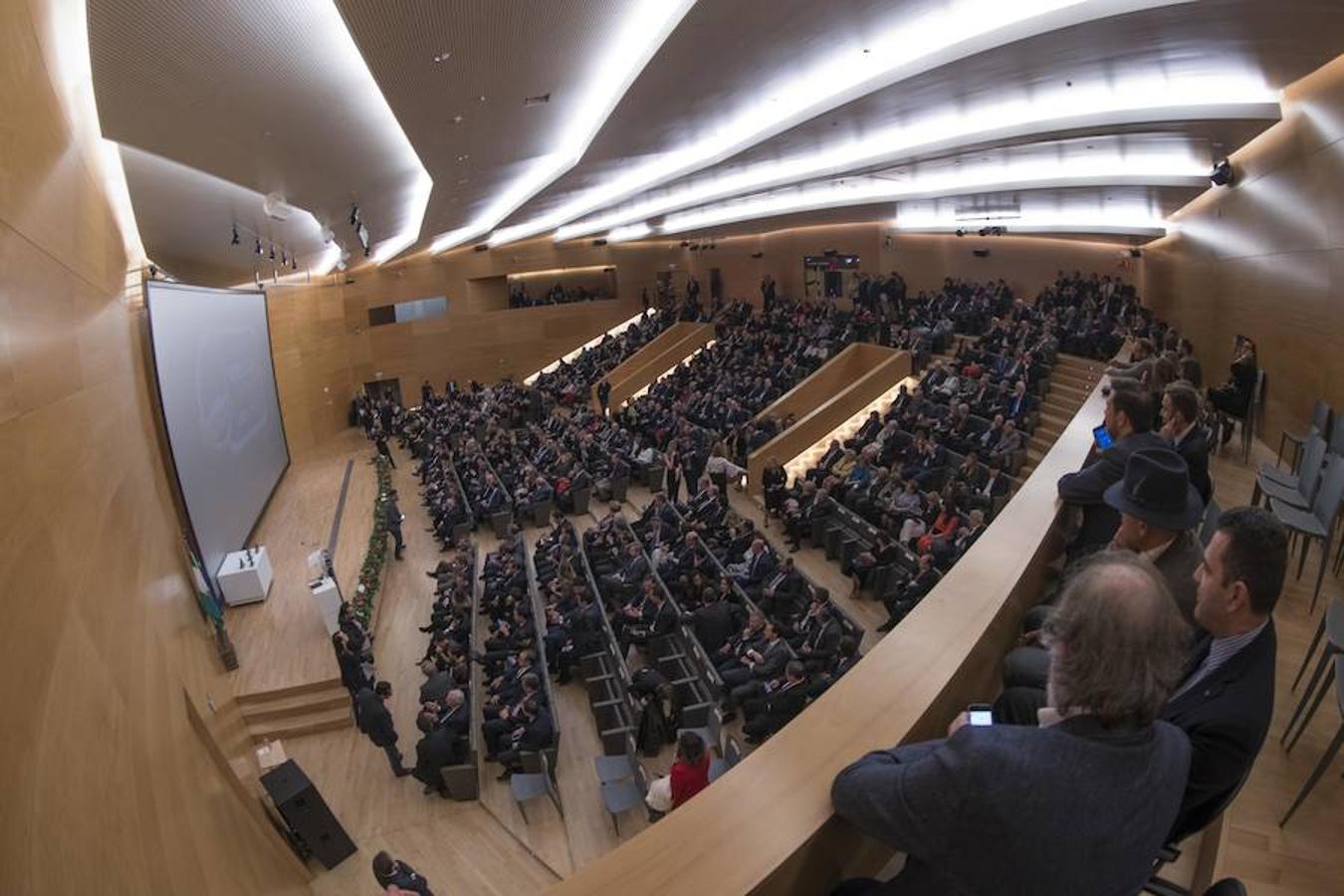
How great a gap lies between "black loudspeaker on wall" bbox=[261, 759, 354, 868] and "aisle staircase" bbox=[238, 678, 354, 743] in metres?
1.70

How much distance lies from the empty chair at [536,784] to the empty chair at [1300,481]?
545cm

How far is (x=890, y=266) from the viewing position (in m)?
22.2

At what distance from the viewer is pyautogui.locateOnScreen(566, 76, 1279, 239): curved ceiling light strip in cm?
778

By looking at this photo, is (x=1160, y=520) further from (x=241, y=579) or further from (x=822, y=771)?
(x=241, y=579)

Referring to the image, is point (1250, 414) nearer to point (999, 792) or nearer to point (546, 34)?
point (546, 34)

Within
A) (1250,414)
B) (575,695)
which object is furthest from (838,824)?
(1250,414)

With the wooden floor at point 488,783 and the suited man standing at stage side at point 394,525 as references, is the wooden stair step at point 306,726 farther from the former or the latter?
the suited man standing at stage side at point 394,525

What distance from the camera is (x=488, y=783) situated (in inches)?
277

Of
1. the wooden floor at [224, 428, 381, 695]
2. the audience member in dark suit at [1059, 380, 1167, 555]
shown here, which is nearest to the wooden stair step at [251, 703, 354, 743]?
the wooden floor at [224, 428, 381, 695]

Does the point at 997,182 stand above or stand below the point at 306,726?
above

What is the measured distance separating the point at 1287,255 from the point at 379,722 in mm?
10229

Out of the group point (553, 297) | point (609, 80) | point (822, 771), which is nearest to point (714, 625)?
point (609, 80)

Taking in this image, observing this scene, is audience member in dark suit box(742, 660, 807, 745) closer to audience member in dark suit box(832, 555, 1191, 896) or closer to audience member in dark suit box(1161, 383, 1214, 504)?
audience member in dark suit box(1161, 383, 1214, 504)

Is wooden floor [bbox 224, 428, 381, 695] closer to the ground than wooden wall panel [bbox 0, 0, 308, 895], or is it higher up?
closer to the ground
